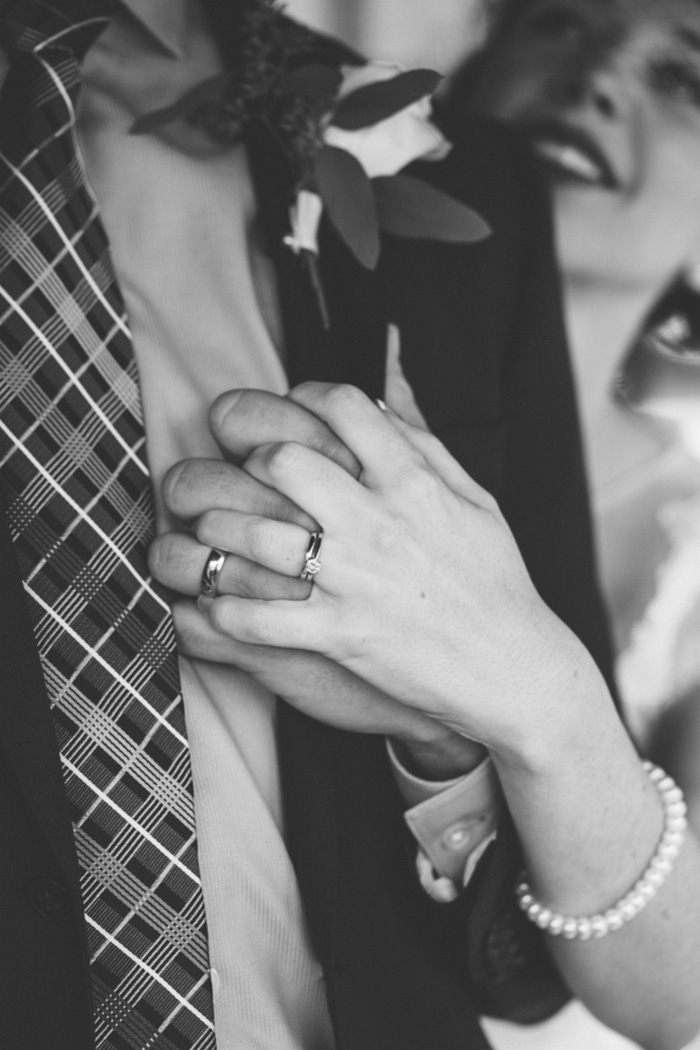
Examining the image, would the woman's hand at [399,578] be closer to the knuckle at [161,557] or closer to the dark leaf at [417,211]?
the knuckle at [161,557]

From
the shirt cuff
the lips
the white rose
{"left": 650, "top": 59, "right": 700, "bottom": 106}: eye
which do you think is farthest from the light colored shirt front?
{"left": 650, "top": 59, "right": 700, "bottom": 106}: eye

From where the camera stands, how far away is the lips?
136 centimetres

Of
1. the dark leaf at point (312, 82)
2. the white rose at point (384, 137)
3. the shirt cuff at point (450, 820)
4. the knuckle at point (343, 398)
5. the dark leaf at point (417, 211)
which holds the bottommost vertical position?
the shirt cuff at point (450, 820)

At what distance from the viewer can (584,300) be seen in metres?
1.41

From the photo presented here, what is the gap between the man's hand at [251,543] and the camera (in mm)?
667

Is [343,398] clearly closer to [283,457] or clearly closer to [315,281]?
[283,457]

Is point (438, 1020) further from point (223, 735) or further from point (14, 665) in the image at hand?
point (14, 665)

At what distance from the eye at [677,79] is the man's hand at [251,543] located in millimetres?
976

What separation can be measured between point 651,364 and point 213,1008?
3.58 feet

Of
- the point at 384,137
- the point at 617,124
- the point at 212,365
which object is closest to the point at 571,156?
the point at 617,124

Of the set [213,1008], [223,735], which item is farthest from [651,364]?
[213,1008]

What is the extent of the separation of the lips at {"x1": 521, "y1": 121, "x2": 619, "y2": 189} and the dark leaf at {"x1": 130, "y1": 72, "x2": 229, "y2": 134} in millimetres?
672

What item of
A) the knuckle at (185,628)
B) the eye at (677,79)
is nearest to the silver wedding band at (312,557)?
the knuckle at (185,628)

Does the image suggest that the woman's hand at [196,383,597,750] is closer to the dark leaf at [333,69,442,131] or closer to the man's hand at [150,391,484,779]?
the man's hand at [150,391,484,779]
